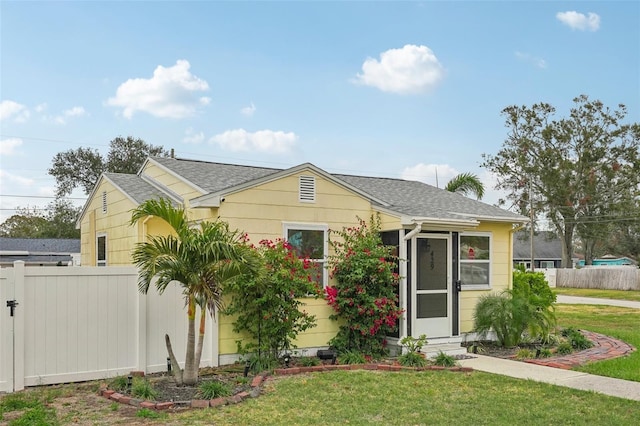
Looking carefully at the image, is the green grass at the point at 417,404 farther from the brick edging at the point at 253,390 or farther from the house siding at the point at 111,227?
the house siding at the point at 111,227

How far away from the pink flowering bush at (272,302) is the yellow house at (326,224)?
358mm

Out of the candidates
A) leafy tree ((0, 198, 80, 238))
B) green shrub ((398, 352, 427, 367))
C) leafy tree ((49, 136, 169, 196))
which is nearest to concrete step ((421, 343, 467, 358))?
green shrub ((398, 352, 427, 367))

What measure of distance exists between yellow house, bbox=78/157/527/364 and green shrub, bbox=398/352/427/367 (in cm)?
96

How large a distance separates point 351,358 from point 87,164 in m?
37.4

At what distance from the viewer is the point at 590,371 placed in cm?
862

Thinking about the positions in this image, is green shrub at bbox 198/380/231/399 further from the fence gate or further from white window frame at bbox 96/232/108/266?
white window frame at bbox 96/232/108/266

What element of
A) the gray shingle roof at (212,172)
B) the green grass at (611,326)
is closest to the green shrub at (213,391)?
the gray shingle roof at (212,172)

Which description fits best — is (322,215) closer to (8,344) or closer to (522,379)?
(522,379)

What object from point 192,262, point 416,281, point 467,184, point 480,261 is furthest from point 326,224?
point 467,184

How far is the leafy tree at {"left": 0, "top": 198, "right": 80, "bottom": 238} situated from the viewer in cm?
4309

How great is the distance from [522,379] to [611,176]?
132ft

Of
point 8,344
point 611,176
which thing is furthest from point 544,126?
point 8,344

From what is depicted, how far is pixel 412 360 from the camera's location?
8.94m

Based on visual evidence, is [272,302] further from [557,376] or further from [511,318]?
[511,318]
